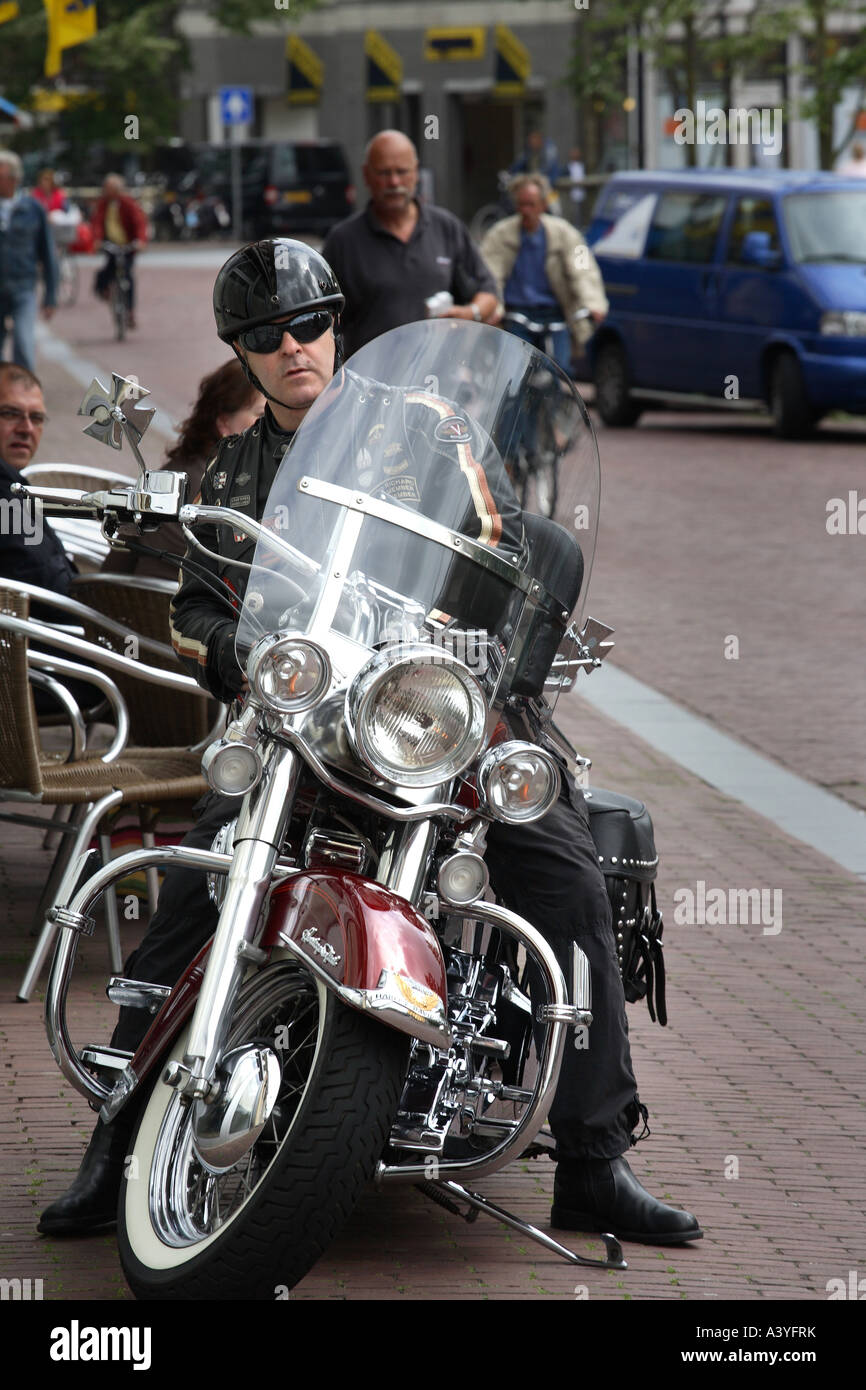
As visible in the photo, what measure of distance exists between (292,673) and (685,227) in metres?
15.7

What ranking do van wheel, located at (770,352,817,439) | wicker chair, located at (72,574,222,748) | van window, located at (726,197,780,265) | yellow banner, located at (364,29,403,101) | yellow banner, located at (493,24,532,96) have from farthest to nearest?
yellow banner, located at (364,29,403,101)
yellow banner, located at (493,24,532,96)
van window, located at (726,197,780,265)
van wheel, located at (770,352,817,439)
wicker chair, located at (72,574,222,748)

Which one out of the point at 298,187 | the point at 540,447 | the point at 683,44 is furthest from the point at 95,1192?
the point at 298,187

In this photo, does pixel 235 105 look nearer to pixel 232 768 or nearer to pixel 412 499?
pixel 412 499

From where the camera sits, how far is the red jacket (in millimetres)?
26453

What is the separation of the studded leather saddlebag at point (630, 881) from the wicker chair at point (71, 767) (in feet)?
3.83

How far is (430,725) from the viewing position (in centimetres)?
333

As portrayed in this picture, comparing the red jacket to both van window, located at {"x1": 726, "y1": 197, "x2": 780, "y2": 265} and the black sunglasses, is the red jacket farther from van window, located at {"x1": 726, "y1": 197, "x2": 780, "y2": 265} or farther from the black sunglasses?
the black sunglasses

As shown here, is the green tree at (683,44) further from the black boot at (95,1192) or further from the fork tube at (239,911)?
the fork tube at (239,911)

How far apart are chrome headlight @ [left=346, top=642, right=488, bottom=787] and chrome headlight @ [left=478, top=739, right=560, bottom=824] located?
117mm

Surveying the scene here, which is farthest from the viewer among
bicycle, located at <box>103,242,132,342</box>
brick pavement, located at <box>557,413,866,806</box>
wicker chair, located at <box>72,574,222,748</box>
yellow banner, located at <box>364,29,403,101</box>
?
yellow banner, located at <box>364,29,403,101</box>

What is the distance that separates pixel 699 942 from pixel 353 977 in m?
2.71

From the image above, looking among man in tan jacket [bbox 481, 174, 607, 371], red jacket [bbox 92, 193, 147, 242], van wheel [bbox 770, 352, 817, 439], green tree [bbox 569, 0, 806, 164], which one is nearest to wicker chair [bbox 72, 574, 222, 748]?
man in tan jacket [bbox 481, 174, 607, 371]

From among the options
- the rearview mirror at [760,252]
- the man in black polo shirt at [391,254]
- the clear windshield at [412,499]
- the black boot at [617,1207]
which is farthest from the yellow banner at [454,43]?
the black boot at [617,1207]

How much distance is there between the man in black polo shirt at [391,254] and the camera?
9172 mm
